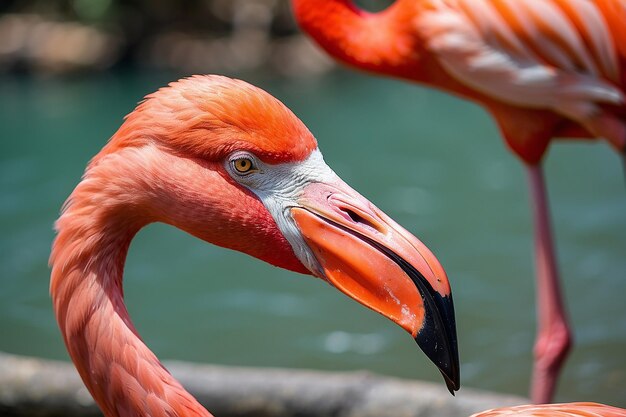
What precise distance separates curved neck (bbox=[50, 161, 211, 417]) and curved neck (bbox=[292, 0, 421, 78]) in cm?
214

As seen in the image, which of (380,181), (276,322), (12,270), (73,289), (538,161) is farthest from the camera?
(380,181)

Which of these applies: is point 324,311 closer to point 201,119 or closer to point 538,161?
point 538,161

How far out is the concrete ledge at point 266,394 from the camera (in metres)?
3.28

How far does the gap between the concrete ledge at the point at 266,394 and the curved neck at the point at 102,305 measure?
1322 millimetres

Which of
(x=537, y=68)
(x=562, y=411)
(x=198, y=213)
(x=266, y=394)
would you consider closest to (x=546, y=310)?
(x=537, y=68)

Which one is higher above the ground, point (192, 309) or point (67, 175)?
point (192, 309)

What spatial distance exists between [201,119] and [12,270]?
15.2 feet

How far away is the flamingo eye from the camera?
6.56 feet

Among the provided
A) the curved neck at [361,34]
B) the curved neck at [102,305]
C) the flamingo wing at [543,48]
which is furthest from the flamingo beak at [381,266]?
the curved neck at [361,34]

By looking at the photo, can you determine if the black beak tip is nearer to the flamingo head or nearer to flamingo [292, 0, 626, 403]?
the flamingo head

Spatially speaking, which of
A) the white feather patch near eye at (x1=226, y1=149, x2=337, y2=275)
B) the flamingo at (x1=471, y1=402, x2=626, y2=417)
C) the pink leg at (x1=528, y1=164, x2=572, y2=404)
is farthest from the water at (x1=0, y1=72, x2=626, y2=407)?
the white feather patch near eye at (x1=226, y1=149, x2=337, y2=275)

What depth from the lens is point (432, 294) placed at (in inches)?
73.8

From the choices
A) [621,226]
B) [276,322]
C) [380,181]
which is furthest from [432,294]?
[380,181]

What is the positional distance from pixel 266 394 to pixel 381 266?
1596 mm
